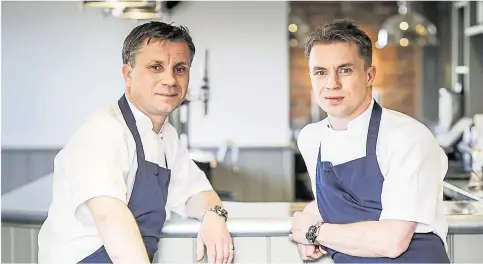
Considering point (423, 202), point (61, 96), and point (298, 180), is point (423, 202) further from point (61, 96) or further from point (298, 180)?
point (298, 180)

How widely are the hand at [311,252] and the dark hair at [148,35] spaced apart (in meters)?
0.56

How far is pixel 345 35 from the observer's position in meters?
1.56

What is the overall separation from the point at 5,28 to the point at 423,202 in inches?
126

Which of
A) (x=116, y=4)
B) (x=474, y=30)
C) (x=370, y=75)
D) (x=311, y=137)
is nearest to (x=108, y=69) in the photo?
(x=116, y=4)

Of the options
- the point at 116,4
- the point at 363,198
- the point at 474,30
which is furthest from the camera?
the point at 474,30

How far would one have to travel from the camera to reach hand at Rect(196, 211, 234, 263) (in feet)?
5.56

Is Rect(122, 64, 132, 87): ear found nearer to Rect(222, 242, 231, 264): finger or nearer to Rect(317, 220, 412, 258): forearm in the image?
Rect(222, 242, 231, 264): finger

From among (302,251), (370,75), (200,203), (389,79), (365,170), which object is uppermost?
(389,79)

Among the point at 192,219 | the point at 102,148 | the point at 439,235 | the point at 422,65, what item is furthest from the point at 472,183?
the point at 422,65

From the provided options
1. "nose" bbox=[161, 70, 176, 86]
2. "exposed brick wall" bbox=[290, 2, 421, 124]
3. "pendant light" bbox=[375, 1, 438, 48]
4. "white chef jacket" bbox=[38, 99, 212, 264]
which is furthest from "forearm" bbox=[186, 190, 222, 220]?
"exposed brick wall" bbox=[290, 2, 421, 124]

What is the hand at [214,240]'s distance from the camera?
169 cm

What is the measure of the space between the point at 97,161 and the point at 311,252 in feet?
1.83

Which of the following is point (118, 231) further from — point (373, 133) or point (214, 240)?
point (373, 133)

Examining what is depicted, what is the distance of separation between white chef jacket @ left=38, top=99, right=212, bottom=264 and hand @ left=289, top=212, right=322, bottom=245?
1.08 feet
